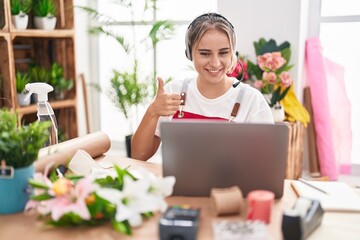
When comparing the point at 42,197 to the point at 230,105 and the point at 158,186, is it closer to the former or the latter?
the point at 158,186

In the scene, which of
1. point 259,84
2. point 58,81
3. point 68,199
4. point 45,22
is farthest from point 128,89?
point 68,199

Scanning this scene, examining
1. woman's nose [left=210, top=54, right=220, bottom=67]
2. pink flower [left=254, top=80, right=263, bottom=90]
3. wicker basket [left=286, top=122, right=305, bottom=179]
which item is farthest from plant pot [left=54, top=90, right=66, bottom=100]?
woman's nose [left=210, top=54, right=220, bottom=67]

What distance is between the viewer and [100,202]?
0.92 m

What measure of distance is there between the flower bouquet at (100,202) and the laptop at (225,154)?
4.2 inches

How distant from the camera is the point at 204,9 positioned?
10.8 feet

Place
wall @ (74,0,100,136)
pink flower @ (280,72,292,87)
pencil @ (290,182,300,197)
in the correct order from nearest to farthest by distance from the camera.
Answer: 1. pencil @ (290,182,300,197)
2. pink flower @ (280,72,292,87)
3. wall @ (74,0,100,136)

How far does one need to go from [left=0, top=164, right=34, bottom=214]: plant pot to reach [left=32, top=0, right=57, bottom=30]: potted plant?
217 centimetres

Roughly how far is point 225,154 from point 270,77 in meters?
1.76

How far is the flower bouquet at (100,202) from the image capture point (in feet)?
2.93

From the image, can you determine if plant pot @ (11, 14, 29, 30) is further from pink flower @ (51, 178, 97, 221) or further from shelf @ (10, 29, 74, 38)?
pink flower @ (51, 178, 97, 221)

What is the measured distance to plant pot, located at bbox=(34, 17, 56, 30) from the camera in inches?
116

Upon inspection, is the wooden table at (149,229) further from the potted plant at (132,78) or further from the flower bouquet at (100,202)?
the potted plant at (132,78)

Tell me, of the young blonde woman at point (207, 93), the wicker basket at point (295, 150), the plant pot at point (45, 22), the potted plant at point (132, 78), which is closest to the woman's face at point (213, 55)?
the young blonde woman at point (207, 93)

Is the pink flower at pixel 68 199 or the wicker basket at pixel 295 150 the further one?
the wicker basket at pixel 295 150
